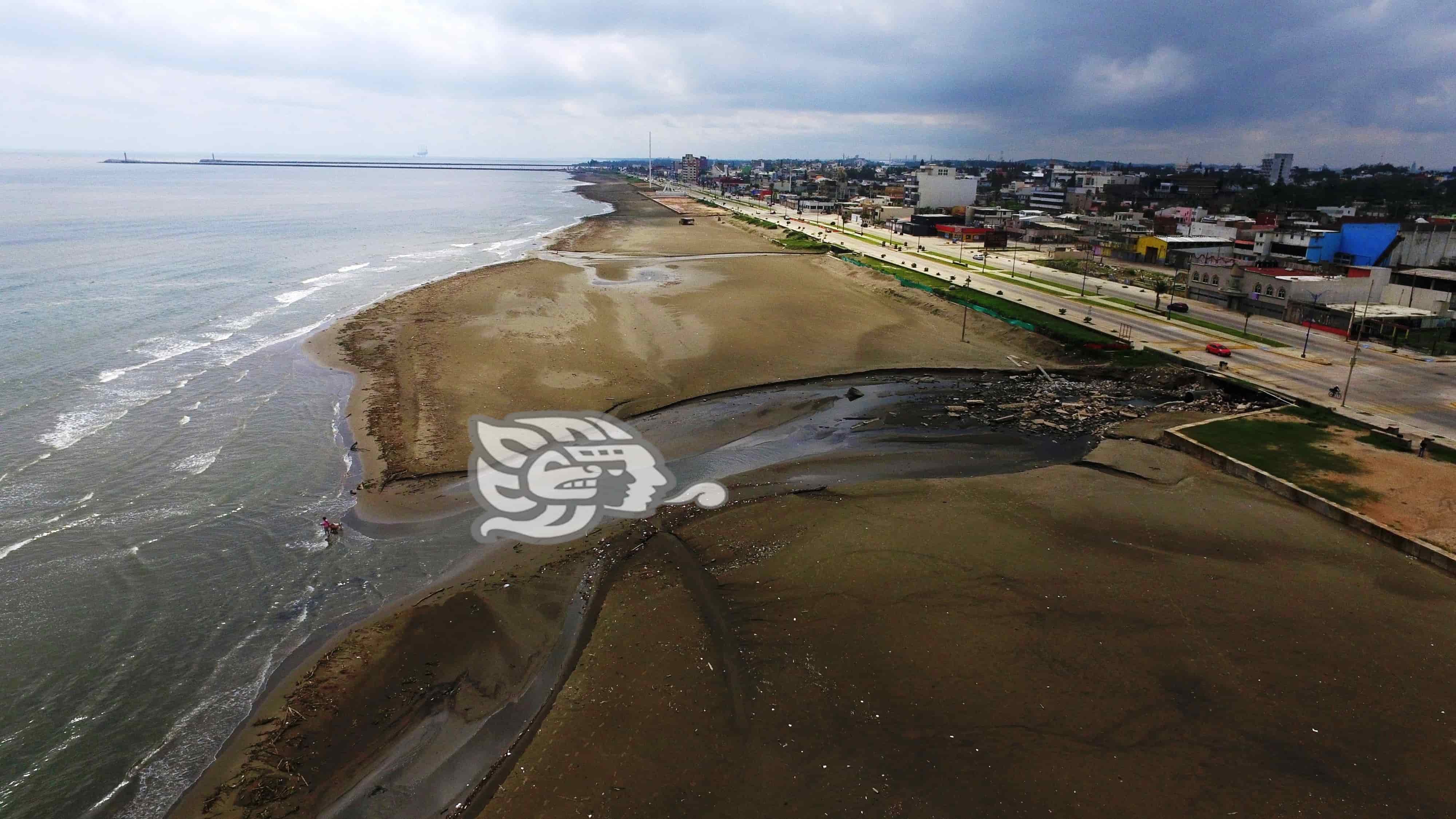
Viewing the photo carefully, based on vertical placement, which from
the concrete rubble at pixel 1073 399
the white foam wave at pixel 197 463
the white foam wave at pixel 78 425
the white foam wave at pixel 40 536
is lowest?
the white foam wave at pixel 40 536

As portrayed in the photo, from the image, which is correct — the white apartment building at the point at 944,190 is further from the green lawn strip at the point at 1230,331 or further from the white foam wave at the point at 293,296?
the white foam wave at the point at 293,296

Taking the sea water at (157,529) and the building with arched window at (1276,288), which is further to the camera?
the building with arched window at (1276,288)

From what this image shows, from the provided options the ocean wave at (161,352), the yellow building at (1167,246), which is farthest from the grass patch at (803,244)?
the ocean wave at (161,352)

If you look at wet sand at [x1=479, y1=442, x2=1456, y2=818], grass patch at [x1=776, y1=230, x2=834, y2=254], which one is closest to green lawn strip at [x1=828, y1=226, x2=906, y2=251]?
grass patch at [x1=776, y1=230, x2=834, y2=254]

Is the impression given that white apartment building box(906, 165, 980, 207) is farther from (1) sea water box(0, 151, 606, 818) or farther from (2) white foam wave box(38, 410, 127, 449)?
(2) white foam wave box(38, 410, 127, 449)

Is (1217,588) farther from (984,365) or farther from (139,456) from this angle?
(139,456)
